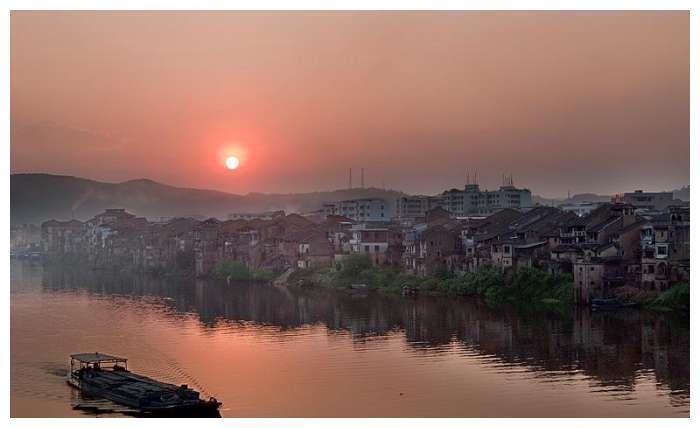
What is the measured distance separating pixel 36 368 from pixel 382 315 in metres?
5.56

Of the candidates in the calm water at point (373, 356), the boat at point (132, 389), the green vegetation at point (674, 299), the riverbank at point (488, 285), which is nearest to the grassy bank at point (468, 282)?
the riverbank at point (488, 285)

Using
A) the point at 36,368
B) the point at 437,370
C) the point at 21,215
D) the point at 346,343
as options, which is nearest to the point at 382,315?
the point at 346,343

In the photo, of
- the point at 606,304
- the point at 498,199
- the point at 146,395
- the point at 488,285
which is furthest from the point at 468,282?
the point at 498,199

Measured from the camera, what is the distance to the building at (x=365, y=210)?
109 feet

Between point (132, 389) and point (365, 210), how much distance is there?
25.2m

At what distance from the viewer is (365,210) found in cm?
3338

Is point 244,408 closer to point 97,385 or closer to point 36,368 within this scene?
point 97,385

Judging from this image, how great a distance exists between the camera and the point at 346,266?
19.4 metres

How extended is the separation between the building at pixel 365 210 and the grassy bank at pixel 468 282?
12579mm

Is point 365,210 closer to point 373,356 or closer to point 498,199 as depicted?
point 498,199

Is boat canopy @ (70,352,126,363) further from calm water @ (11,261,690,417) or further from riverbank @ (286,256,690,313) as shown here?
riverbank @ (286,256,690,313)

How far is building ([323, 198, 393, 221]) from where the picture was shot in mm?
33281

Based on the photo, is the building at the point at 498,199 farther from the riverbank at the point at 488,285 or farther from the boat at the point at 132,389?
the boat at the point at 132,389

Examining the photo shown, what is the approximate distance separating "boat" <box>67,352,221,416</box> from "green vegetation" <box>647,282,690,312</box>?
23.9 ft
